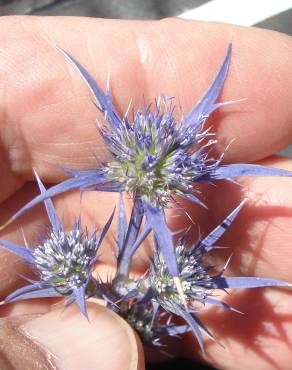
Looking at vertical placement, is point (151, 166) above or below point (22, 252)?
above

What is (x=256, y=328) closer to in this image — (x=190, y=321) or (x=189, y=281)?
(x=189, y=281)

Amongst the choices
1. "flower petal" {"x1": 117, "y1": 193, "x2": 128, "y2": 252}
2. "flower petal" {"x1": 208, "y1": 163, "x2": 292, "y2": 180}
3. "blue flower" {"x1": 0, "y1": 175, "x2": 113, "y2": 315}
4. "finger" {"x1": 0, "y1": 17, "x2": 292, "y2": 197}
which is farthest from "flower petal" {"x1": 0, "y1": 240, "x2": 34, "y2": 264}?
"flower petal" {"x1": 208, "y1": 163, "x2": 292, "y2": 180}

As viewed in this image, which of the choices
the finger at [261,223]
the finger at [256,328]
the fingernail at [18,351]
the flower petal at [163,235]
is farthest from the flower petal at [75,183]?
the finger at [256,328]

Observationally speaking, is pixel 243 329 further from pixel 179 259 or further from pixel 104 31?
pixel 104 31

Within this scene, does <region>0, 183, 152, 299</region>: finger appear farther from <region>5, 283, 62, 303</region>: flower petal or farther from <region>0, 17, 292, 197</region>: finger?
<region>5, 283, 62, 303</region>: flower petal

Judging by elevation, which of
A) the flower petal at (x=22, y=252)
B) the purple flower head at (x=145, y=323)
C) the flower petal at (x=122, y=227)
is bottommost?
the purple flower head at (x=145, y=323)

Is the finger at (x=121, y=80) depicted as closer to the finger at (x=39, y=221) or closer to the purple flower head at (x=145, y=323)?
the finger at (x=39, y=221)

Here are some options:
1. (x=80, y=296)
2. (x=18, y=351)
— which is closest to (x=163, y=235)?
(x=80, y=296)

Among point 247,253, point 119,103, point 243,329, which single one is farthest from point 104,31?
point 243,329
